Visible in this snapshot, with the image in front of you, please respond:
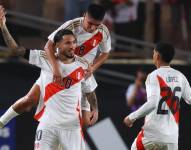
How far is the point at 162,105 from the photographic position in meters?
10.4

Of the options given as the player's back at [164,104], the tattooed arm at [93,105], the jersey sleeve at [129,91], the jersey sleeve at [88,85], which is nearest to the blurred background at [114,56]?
the jersey sleeve at [129,91]

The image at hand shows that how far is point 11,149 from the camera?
1349 centimetres

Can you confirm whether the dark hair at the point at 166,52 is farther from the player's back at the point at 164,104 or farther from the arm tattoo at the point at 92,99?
the arm tattoo at the point at 92,99

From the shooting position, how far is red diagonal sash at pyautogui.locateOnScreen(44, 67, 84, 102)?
33.2ft

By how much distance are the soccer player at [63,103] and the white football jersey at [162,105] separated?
0.74m

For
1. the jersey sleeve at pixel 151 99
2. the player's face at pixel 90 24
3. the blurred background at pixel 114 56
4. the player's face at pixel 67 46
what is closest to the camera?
the player's face at pixel 67 46

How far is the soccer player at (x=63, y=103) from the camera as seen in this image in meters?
10.0

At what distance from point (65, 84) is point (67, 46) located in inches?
17.9

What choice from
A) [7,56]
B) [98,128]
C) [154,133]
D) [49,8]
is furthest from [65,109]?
[49,8]

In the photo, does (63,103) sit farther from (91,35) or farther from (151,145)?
(91,35)

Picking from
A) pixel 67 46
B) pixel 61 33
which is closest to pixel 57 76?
pixel 67 46

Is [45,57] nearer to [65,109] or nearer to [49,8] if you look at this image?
[65,109]

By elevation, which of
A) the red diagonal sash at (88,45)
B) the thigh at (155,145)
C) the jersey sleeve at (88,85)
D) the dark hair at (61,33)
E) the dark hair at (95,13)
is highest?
the dark hair at (95,13)

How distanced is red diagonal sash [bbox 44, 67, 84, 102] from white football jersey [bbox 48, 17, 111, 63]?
0.92 meters
